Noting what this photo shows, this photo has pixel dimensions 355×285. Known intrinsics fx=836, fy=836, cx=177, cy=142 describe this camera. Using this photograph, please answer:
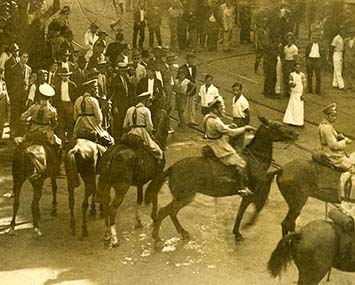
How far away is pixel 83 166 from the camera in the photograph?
33.8ft

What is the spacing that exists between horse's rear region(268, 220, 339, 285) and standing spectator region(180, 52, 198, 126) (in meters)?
4.40

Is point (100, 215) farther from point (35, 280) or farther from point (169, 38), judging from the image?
point (169, 38)

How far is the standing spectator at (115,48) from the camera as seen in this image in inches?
498

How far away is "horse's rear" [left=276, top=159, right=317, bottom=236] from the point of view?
33.3ft

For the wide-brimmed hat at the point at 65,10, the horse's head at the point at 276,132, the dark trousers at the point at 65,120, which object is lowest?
the dark trousers at the point at 65,120

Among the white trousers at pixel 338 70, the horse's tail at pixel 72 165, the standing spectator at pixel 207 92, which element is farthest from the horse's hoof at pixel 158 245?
the white trousers at pixel 338 70

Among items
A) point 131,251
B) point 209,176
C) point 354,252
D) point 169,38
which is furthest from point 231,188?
point 169,38

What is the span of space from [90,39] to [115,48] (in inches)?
17.3

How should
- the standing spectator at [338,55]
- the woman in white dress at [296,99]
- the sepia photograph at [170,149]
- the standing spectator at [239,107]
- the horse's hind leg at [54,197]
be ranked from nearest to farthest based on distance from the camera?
the sepia photograph at [170,149] < the horse's hind leg at [54,197] < the standing spectator at [239,107] < the woman in white dress at [296,99] < the standing spectator at [338,55]

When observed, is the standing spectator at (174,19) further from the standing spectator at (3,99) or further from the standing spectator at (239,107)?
the standing spectator at (3,99)

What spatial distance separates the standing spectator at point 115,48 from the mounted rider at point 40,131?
87.2 inches

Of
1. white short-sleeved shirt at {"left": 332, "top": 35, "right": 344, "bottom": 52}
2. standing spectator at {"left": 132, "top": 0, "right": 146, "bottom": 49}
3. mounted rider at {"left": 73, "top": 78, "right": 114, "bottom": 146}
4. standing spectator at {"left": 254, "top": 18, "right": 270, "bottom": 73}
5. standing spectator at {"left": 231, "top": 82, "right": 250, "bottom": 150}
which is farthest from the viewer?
white short-sleeved shirt at {"left": 332, "top": 35, "right": 344, "bottom": 52}

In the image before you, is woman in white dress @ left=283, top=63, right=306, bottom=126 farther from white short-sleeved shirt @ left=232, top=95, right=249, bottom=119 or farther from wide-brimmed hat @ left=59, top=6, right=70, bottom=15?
wide-brimmed hat @ left=59, top=6, right=70, bottom=15

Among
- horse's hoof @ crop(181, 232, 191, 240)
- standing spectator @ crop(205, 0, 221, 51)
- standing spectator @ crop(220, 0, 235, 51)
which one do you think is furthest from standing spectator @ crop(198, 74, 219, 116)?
horse's hoof @ crop(181, 232, 191, 240)
